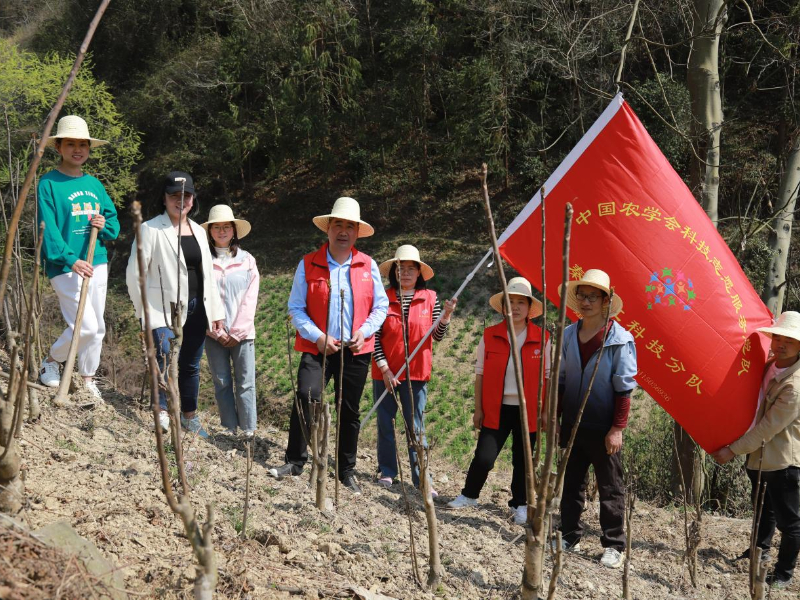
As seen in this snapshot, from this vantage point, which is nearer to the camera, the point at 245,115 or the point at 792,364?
the point at 792,364

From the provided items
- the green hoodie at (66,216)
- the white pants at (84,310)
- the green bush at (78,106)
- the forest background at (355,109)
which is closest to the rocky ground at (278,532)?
the white pants at (84,310)

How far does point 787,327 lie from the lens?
4.36m

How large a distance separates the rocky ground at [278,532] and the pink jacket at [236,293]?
2.62 ft

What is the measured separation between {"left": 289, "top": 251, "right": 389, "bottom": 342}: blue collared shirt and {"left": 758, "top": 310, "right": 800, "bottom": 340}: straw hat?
2.35 metres

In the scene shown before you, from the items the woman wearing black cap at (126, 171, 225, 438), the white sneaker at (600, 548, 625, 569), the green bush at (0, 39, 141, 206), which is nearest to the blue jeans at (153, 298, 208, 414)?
the woman wearing black cap at (126, 171, 225, 438)

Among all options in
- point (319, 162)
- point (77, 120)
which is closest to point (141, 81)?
point (319, 162)

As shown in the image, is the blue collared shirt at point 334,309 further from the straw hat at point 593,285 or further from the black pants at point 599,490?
the black pants at point 599,490

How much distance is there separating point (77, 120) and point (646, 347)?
3.82 m

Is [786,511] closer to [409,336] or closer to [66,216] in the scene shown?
[409,336]

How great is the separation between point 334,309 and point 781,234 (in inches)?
168

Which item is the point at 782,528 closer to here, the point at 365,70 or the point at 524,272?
the point at 524,272

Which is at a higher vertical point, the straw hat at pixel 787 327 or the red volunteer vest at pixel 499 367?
the straw hat at pixel 787 327

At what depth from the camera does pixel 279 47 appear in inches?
1134

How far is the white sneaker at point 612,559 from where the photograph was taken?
4320 mm
